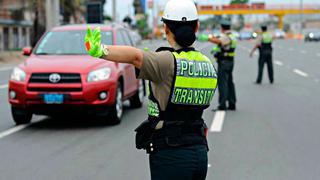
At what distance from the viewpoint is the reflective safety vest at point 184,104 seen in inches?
149

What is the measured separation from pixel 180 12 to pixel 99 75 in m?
6.69

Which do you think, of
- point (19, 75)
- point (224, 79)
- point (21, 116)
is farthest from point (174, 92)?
point (224, 79)

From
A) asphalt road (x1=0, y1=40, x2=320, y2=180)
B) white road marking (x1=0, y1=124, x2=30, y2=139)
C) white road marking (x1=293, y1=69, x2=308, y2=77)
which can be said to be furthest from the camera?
white road marking (x1=293, y1=69, x2=308, y2=77)

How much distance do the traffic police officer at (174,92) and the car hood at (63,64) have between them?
6578mm

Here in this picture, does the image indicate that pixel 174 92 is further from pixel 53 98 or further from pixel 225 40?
pixel 225 40

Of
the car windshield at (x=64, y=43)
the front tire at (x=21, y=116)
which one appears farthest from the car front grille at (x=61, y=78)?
the car windshield at (x=64, y=43)

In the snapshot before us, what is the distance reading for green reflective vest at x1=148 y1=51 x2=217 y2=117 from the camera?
3793mm

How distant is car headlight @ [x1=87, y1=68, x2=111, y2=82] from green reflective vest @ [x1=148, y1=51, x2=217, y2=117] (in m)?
6.55

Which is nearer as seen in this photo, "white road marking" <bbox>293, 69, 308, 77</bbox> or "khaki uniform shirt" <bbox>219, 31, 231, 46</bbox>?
"khaki uniform shirt" <bbox>219, 31, 231, 46</bbox>

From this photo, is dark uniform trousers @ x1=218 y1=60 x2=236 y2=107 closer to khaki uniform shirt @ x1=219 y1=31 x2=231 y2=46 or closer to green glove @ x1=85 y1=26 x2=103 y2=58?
khaki uniform shirt @ x1=219 y1=31 x2=231 y2=46

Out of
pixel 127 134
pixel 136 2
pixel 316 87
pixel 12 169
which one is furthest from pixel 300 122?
pixel 136 2

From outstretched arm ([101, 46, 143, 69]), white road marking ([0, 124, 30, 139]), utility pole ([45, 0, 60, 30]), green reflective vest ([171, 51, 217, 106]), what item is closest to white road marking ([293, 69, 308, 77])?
white road marking ([0, 124, 30, 139])

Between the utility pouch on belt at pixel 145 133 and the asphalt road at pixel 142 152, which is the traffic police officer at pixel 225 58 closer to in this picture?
the asphalt road at pixel 142 152

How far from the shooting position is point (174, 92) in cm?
379
